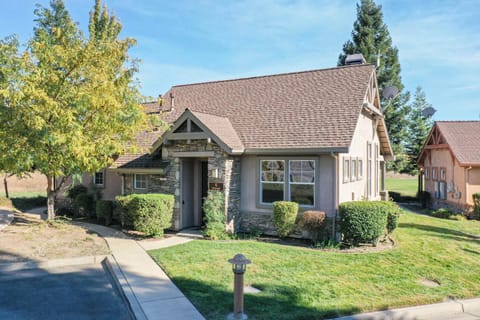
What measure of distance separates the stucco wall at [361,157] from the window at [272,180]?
6.62 ft

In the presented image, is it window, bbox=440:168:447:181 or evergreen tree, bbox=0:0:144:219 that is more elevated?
evergreen tree, bbox=0:0:144:219

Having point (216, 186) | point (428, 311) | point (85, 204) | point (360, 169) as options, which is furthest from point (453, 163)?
point (85, 204)

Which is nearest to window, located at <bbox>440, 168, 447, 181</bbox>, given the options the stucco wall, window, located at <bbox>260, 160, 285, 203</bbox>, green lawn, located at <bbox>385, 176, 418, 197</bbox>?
green lawn, located at <bbox>385, 176, 418, 197</bbox>

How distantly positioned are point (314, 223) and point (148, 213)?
5304 millimetres

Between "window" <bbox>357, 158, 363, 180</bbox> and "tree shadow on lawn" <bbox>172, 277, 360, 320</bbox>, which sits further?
"window" <bbox>357, 158, 363, 180</bbox>

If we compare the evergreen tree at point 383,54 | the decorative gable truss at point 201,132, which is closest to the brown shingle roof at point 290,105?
the decorative gable truss at point 201,132

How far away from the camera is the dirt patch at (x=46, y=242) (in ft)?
29.8

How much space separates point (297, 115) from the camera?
13.4m

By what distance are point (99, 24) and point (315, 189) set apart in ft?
67.7

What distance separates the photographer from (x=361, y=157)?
49.3 feet

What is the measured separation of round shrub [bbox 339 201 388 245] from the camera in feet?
33.3

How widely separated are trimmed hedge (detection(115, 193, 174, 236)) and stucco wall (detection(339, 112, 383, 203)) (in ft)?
19.6

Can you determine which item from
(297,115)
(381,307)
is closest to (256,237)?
(297,115)

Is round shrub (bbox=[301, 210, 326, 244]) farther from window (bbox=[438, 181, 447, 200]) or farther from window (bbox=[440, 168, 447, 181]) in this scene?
window (bbox=[440, 168, 447, 181])
